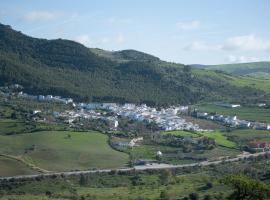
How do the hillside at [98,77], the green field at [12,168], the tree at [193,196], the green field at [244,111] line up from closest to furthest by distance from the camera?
the tree at [193,196]
the green field at [12,168]
the green field at [244,111]
the hillside at [98,77]

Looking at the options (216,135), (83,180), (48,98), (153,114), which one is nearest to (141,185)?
(83,180)

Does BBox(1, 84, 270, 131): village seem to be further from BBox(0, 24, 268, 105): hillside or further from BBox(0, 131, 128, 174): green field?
BBox(0, 131, 128, 174): green field

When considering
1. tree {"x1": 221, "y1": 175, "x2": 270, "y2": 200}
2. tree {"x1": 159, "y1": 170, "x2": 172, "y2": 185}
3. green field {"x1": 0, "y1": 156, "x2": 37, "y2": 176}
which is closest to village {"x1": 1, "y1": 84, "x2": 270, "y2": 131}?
green field {"x1": 0, "y1": 156, "x2": 37, "y2": 176}

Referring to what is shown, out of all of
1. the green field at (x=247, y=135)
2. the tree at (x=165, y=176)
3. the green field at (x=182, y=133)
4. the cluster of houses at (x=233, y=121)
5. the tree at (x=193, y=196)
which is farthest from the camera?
the cluster of houses at (x=233, y=121)

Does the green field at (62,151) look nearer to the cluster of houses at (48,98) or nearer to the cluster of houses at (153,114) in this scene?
the cluster of houses at (153,114)

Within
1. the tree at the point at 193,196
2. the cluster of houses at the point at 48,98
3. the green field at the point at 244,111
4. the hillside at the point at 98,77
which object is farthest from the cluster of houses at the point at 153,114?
the tree at the point at 193,196

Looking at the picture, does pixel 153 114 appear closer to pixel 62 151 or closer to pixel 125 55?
pixel 62 151
